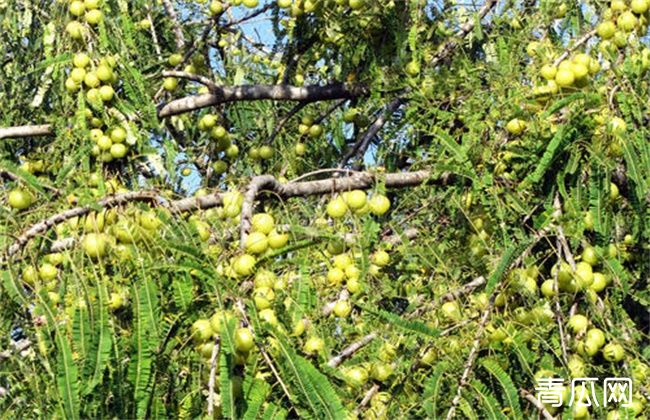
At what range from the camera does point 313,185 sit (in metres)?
3.08

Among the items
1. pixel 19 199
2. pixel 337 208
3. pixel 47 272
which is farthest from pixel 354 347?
pixel 19 199

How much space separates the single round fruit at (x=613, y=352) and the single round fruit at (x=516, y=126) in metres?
0.69

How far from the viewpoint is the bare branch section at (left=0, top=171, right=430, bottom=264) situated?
Result: 2.39 metres

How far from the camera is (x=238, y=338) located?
225 centimetres

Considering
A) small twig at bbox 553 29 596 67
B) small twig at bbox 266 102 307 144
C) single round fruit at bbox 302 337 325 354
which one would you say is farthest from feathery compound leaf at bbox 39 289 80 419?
small twig at bbox 266 102 307 144

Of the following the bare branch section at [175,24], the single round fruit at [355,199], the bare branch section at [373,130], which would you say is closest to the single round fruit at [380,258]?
the single round fruit at [355,199]

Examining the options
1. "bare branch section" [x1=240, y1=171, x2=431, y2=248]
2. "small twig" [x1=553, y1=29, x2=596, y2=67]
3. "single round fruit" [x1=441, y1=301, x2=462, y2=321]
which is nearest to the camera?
"bare branch section" [x1=240, y1=171, x2=431, y2=248]

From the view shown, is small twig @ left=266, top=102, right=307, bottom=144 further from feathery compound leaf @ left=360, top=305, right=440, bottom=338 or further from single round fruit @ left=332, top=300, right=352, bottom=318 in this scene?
feathery compound leaf @ left=360, top=305, right=440, bottom=338

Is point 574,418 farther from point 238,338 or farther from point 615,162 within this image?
point 238,338

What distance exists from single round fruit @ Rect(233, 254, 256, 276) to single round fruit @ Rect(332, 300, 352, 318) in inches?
34.1

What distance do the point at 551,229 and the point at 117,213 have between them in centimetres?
124

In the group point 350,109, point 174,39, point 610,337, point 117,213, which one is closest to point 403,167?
point 350,109

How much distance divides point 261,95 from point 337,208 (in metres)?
1.55

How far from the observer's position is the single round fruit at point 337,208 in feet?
9.89
